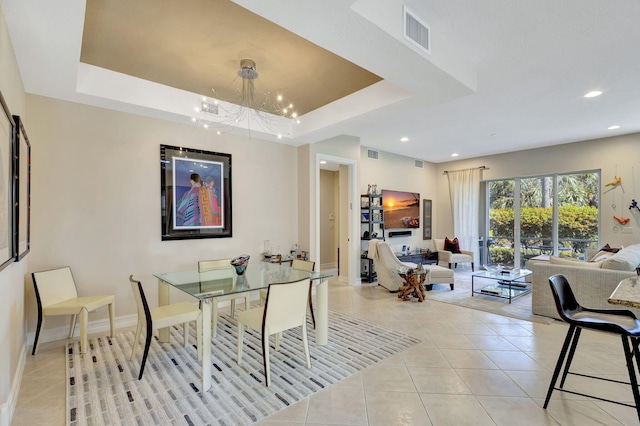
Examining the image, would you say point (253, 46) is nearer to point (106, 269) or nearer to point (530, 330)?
point (106, 269)

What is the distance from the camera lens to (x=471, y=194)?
7676mm

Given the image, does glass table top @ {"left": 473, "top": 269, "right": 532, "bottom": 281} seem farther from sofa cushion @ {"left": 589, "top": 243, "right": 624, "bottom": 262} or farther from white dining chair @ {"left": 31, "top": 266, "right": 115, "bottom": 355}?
white dining chair @ {"left": 31, "top": 266, "right": 115, "bottom": 355}

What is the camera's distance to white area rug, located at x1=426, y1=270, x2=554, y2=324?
4.07m

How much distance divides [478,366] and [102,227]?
4.12m

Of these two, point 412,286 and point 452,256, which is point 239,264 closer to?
point 412,286

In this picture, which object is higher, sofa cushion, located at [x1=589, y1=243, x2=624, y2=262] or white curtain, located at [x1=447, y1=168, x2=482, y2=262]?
white curtain, located at [x1=447, y1=168, x2=482, y2=262]

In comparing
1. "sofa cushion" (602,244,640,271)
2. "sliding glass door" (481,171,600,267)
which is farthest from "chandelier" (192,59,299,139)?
"sliding glass door" (481,171,600,267)

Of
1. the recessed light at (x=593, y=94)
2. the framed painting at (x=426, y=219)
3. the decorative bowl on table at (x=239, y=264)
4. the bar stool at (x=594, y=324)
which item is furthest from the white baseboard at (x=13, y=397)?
the framed painting at (x=426, y=219)

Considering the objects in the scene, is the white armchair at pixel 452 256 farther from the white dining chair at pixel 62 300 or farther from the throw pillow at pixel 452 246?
the white dining chair at pixel 62 300

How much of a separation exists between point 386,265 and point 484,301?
61.4 inches

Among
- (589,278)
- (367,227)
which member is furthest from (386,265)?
(589,278)

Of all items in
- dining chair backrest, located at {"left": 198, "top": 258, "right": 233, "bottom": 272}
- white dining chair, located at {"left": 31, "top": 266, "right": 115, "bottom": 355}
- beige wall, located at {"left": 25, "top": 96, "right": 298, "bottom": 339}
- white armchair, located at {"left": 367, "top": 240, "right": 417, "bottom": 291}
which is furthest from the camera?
white armchair, located at {"left": 367, "top": 240, "right": 417, "bottom": 291}

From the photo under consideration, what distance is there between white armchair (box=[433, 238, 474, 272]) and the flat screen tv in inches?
30.7

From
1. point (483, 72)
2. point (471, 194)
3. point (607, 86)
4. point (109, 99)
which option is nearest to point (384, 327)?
point (483, 72)
